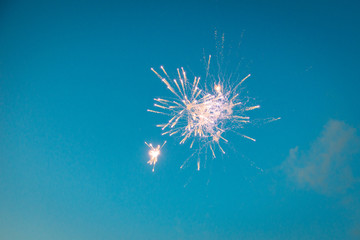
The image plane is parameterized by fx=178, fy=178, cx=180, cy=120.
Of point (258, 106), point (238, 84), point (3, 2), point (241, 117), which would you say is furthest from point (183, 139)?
point (3, 2)

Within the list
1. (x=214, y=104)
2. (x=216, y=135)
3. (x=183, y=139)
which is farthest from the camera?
(x=183, y=139)

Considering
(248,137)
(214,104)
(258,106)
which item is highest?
(258,106)

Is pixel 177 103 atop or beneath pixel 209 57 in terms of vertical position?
Result: beneath

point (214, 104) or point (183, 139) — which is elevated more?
point (214, 104)

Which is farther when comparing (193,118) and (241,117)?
(241,117)

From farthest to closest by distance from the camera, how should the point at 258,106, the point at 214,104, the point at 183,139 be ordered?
the point at 258,106 → the point at 183,139 → the point at 214,104

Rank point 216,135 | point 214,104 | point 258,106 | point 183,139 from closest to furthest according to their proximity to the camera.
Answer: point 214,104 < point 216,135 < point 183,139 < point 258,106

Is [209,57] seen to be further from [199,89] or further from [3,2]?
[3,2]

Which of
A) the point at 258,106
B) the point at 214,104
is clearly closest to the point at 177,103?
the point at 214,104

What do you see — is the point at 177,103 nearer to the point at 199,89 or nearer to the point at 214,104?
the point at 199,89
